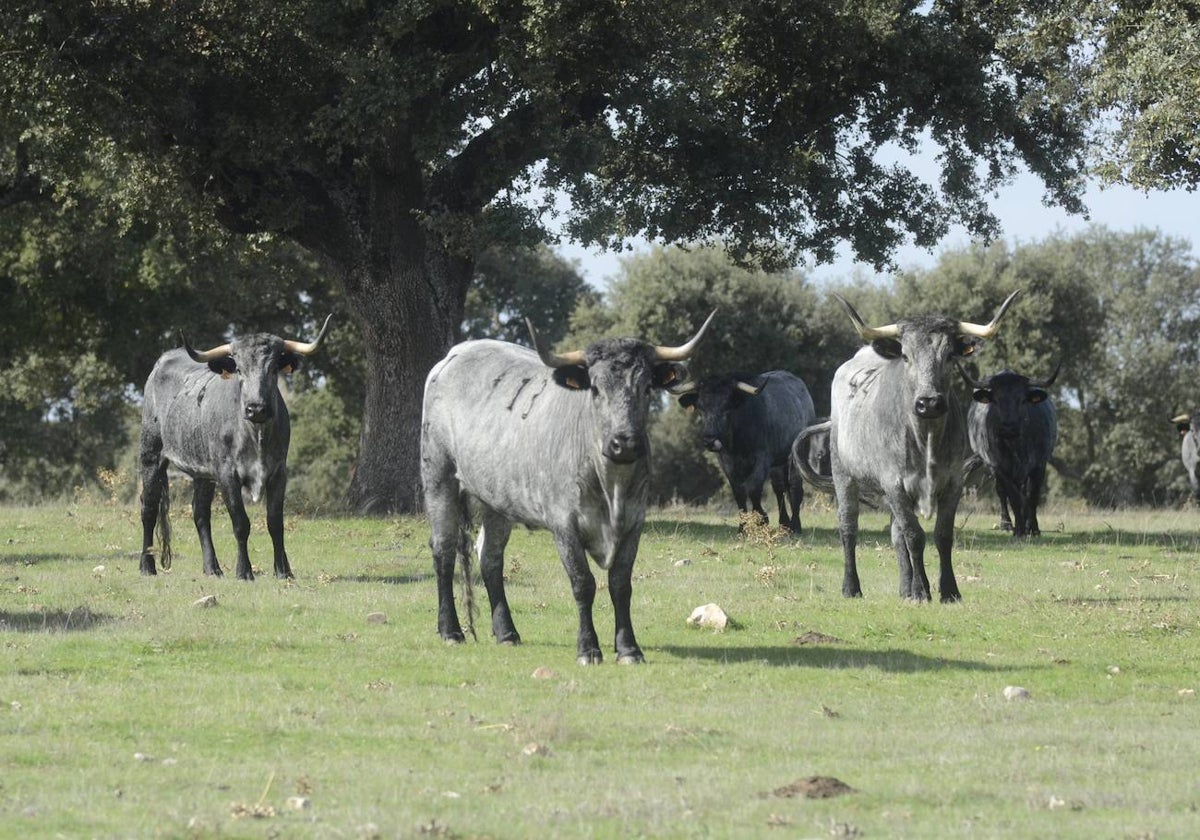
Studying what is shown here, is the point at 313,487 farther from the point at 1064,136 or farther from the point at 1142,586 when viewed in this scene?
the point at 1142,586

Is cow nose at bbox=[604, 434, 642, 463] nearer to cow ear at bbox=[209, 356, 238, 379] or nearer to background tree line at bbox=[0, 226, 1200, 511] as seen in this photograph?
cow ear at bbox=[209, 356, 238, 379]

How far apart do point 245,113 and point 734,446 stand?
30.1 ft

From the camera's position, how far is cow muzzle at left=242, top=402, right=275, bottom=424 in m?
17.7

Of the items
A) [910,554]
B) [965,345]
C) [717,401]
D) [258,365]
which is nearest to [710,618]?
[910,554]

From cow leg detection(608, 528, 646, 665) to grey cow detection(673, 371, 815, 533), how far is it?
1347cm

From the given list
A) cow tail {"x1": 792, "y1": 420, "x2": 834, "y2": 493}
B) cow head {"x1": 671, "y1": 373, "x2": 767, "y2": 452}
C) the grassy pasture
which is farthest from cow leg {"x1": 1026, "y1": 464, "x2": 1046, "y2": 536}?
the grassy pasture

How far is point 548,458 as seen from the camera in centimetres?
1242

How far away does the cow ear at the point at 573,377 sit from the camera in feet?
39.2

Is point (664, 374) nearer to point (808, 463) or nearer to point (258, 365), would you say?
point (258, 365)

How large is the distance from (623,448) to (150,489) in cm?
981

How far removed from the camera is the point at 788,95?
29.2 metres

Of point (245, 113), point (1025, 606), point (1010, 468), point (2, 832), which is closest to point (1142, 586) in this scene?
point (1025, 606)

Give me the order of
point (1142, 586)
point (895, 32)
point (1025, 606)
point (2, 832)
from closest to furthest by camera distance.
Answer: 1. point (2, 832)
2. point (1025, 606)
3. point (1142, 586)
4. point (895, 32)

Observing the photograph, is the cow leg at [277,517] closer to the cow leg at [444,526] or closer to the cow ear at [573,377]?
the cow leg at [444,526]
